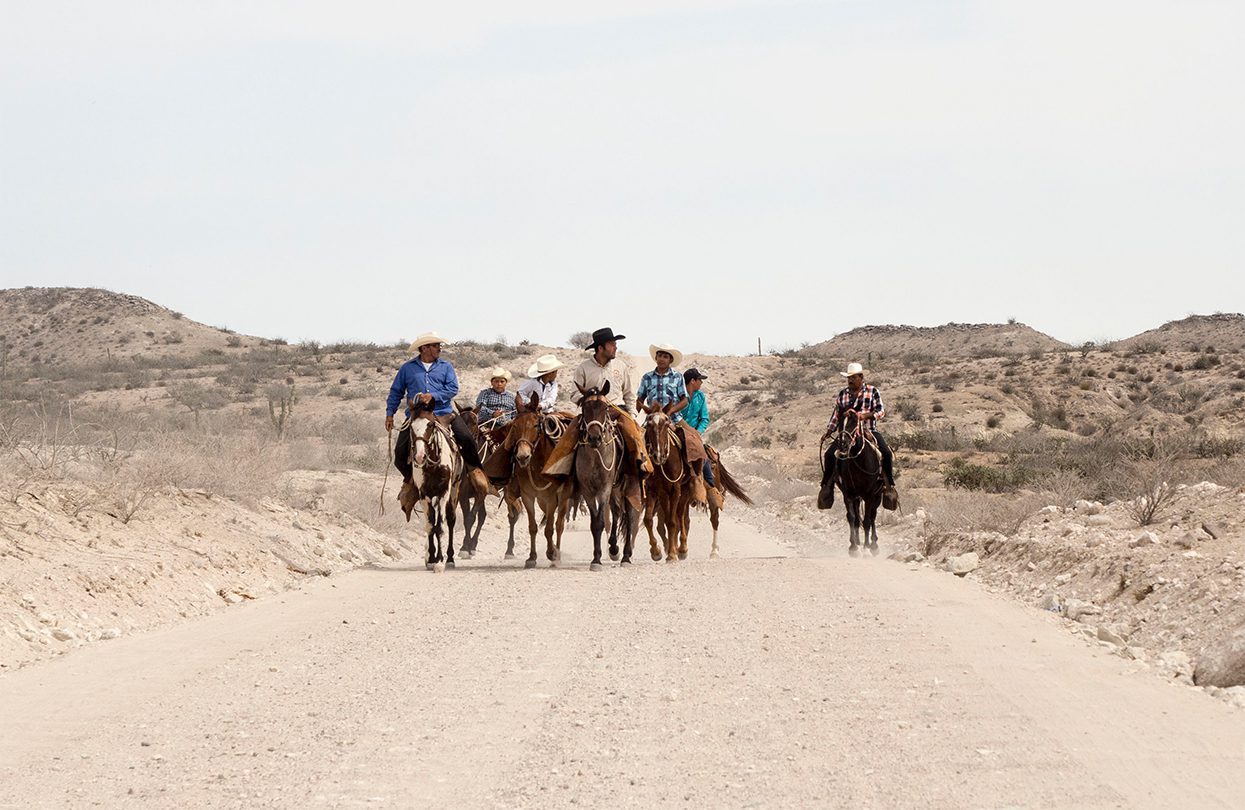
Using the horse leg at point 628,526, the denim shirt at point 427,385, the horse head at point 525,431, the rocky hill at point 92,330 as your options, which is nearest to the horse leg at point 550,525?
the horse head at point 525,431

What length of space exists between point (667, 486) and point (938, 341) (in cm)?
10725

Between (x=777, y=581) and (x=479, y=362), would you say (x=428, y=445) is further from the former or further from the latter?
(x=479, y=362)

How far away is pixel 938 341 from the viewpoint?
401 feet

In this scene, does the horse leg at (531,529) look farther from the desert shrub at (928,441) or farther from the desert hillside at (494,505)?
the desert shrub at (928,441)

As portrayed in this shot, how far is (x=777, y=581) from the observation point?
14.4 meters

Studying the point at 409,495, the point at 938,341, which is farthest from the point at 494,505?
the point at 938,341

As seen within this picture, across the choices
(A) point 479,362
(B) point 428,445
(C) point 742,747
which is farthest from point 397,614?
(A) point 479,362

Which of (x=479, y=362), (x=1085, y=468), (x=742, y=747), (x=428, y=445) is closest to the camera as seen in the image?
(x=742, y=747)

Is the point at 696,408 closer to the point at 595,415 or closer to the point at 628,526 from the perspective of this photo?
the point at 628,526

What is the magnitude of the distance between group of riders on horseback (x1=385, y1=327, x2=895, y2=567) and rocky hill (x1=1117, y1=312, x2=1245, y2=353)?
→ 262ft

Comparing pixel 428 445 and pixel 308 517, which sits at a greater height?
pixel 428 445

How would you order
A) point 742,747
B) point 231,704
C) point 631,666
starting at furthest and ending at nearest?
point 631,666 < point 231,704 < point 742,747

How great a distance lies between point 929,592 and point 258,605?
6595 mm

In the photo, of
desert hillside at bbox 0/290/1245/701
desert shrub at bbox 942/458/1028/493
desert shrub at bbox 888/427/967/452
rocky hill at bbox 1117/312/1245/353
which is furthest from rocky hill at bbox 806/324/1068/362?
desert shrub at bbox 942/458/1028/493
